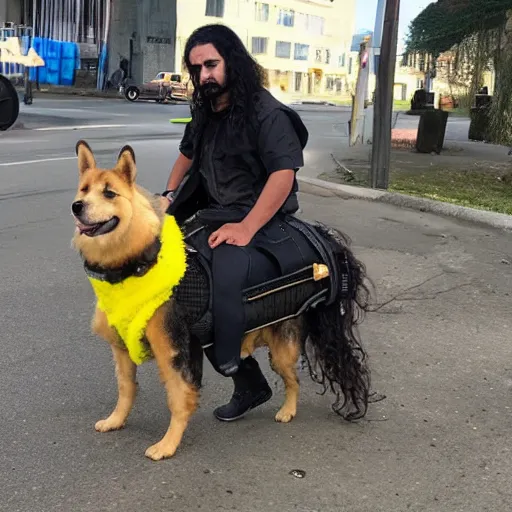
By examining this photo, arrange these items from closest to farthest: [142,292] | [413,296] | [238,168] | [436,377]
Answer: [142,292] < [238,168] < [436,377] < [413,296]

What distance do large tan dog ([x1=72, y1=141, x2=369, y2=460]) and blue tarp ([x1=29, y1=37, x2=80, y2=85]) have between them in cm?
4456

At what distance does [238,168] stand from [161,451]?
4.37ft

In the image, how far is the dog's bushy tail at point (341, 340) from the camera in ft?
11.3

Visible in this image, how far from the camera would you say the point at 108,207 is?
276cm

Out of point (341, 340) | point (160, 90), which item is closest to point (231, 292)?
point (341, 340)

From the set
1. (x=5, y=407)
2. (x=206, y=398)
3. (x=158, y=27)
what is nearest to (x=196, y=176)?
(x=206, y=398)

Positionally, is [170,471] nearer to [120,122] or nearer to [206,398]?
[206,398]

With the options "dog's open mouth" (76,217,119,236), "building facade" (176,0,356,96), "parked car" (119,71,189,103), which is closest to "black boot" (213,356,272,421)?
"dog's open mouth" (76,217,119,236)

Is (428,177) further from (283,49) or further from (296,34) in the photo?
(296,34)

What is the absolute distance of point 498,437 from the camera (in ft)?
11.7

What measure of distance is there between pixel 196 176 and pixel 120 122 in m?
20.5

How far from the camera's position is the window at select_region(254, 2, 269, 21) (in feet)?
165

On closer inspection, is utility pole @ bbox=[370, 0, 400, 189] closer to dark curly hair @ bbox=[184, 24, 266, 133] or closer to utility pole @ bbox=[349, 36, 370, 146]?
utility pole @ bbox=[349, 36, 370, 146]

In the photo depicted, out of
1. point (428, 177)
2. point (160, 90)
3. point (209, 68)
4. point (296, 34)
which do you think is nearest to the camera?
point (209, 68)
